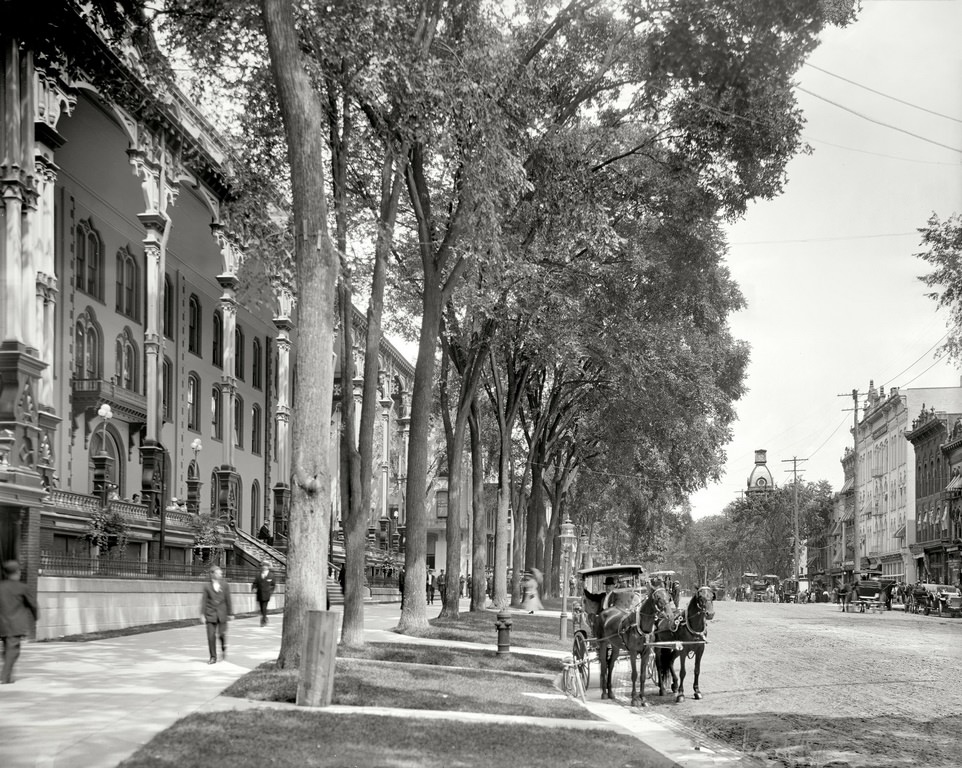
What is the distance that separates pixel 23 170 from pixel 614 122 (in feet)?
45.8

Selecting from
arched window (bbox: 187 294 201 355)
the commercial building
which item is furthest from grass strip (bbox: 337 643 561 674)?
the commercial building

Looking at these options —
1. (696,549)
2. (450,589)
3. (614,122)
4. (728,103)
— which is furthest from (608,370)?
(696,549)

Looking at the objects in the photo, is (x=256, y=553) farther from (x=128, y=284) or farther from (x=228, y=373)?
Result: (x=128, y=284)

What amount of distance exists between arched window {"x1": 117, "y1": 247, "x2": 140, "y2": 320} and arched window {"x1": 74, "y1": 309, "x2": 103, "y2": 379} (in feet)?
7.31

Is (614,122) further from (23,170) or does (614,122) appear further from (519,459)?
(519,459)

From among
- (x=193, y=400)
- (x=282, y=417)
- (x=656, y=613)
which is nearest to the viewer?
(x=656, y=613)

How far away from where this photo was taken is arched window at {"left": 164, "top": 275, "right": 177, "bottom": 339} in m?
47.9

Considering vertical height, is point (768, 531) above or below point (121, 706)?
below

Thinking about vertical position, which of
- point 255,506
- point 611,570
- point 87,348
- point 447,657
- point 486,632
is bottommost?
point 486,632

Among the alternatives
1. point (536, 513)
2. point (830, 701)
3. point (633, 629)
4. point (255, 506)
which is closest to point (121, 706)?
point (633, 629)

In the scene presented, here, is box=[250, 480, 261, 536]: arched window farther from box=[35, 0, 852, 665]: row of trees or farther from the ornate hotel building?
box=[35, 0, 852, 665]: row of trees

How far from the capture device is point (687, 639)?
17.5 metres

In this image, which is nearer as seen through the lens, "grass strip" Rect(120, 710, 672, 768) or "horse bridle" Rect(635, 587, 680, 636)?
"grass strip" Rect(120, 710, 672, 768)

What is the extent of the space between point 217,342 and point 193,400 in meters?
4.99
